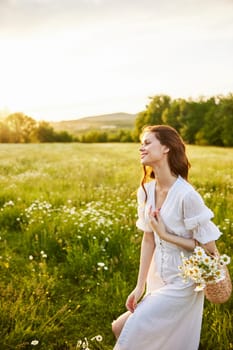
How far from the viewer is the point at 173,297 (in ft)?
9.62

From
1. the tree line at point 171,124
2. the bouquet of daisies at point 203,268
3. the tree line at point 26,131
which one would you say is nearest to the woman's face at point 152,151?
the bouquet of daisies at point 203,268

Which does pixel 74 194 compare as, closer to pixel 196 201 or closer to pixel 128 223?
pixel 128 223

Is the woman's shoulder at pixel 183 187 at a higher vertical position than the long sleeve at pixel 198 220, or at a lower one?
higher

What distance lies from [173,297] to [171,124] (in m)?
55.5

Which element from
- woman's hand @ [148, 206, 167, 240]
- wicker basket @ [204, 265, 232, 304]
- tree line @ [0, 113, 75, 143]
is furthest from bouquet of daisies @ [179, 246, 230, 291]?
tree line @ [0, 113, 75, 143]

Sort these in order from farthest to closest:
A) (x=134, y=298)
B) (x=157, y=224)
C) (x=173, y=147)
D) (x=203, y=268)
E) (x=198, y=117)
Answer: (x=198, y=117) < (x=134, y=298) < (x=173, y=147) < (x=157, y=224) < (x=203, y=268)

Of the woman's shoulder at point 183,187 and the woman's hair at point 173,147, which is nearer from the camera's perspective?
the woman's shoulder at point 183,187

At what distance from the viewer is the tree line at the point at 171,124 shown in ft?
146

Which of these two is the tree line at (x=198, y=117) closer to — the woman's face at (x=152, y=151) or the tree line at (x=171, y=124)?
the tree line at (x=171, y=124)

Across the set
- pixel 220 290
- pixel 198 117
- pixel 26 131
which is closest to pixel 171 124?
pixel 198 117

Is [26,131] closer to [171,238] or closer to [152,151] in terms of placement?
[152,151]

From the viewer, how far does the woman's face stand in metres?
3.16

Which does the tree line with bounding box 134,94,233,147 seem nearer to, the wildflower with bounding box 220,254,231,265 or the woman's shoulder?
the woman's shoulder

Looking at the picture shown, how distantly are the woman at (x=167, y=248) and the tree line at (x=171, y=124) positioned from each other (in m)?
38.2
